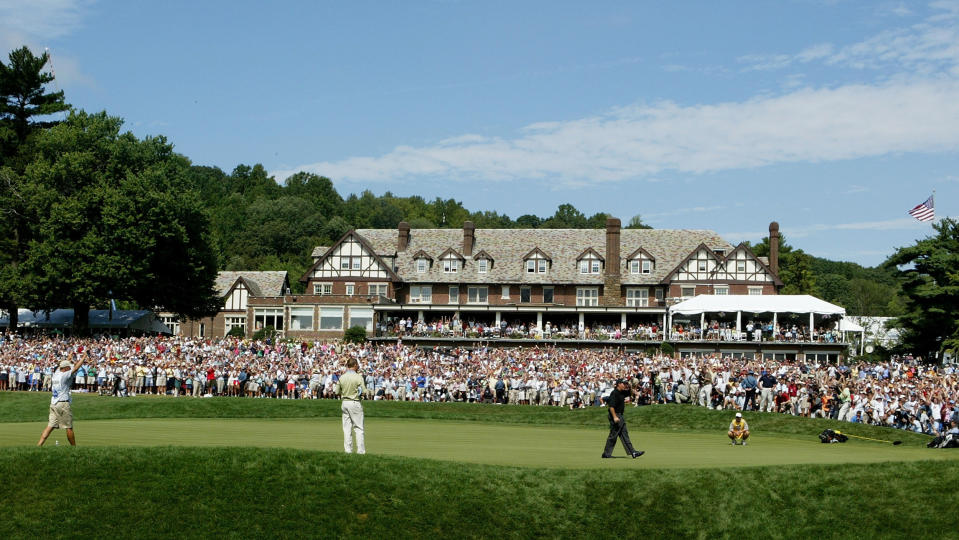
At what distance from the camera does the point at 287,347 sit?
54.6m

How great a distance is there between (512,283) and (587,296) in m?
6.21

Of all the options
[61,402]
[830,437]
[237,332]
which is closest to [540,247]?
[237,332]

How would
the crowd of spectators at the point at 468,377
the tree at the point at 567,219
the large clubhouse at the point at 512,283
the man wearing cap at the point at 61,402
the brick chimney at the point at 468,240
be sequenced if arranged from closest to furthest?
1. the man wearing cap at the point at 61,402
2. the crowd of spectators at the point at 468,377
3. the large clubhouse at the point at 512,283
4. the brick chimney at the point at 468,240
5. the tree at the point at 567,219

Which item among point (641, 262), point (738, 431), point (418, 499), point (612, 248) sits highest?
point (612, 248)

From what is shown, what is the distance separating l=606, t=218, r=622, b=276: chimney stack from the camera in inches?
2958

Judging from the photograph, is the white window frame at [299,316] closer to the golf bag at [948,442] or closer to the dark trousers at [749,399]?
the dark trousers at [749,399]

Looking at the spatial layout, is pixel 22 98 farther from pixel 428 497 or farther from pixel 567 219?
pixel 567 219

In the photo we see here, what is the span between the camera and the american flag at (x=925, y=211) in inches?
1986

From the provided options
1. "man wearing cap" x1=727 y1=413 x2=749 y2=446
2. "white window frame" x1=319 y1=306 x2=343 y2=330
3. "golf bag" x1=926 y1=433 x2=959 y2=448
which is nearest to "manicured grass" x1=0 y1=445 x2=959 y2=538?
"man wearing cap" x1=727 y1=413 x2=749 y2=446

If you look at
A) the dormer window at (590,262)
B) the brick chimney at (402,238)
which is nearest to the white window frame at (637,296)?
the dormer window at (590,262)

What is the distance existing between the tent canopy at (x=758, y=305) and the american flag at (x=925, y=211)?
882cm

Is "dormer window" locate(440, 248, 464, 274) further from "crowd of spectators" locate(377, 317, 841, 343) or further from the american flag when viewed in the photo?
the american flag

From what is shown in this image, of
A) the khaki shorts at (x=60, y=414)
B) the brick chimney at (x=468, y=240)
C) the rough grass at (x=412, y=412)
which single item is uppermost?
the brick chimney at (x=468, y=240)

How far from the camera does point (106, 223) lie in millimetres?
56875
